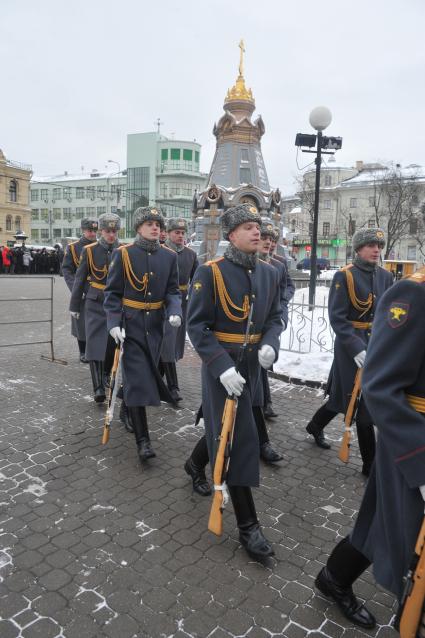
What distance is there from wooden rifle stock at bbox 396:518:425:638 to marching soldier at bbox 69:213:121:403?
4.78m

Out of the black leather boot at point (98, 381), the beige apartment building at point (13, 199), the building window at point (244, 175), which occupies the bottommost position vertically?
the black leather boot at point (98, 381)

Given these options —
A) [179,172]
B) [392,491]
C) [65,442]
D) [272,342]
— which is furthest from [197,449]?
[179,172]

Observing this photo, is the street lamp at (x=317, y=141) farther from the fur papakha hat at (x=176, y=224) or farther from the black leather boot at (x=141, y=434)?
the black leather boot at (x=141, y=434)

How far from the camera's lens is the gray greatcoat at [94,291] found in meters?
6.20

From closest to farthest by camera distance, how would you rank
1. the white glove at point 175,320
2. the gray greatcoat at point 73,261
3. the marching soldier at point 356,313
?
the marching soldier at point 356,313 → the white glove at point 175,320 → the gray greatcoat at point 73,261

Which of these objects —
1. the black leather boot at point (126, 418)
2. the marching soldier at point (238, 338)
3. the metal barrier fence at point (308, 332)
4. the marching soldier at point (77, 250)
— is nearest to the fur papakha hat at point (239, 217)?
the marching soldier at point (238, 338)

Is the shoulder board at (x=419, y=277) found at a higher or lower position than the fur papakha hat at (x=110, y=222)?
lower

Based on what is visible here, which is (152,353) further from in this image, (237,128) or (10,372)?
(237,128)

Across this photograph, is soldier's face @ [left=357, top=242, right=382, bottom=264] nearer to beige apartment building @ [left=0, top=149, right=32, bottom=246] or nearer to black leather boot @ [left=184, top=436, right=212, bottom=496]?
black leather boot @ [left=184, top=436, right=212, bottom=496]

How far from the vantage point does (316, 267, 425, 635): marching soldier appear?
6.36 feet

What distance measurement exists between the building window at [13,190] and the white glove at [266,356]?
69.4 m

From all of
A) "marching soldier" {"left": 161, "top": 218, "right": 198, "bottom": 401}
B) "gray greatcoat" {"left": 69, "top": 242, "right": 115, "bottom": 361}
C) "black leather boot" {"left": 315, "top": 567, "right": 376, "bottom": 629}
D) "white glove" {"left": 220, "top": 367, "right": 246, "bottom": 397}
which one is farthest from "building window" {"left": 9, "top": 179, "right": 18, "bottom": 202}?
"black leather boot" {"left": 315, "top": 567, "right": 376, "bottom": 629}

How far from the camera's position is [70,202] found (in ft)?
276

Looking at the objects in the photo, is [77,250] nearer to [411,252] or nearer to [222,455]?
[222,455]
